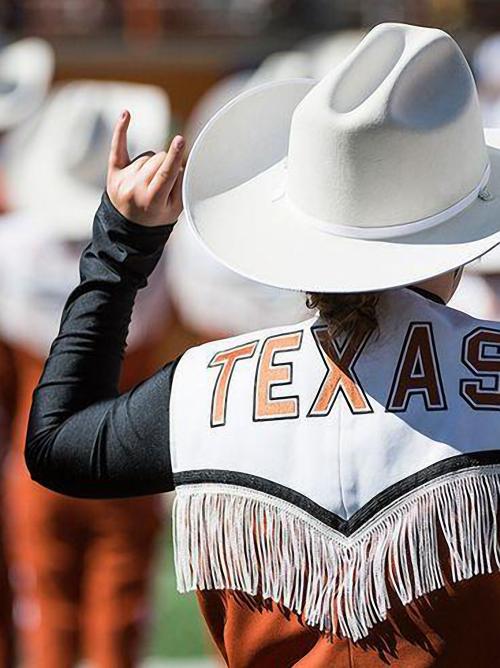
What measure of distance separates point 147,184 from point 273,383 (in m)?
0.29

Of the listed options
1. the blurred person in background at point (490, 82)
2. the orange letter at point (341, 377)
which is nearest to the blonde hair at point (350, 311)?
the orange letter at point (341, 377)

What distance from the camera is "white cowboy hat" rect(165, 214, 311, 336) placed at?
462 centimetres

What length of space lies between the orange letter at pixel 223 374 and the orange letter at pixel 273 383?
0.03 meters

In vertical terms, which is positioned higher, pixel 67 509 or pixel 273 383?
pixel 273 383

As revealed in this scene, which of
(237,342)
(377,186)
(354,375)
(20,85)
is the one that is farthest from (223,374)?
(20,85)

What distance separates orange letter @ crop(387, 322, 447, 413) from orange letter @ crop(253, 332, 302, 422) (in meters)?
0.12

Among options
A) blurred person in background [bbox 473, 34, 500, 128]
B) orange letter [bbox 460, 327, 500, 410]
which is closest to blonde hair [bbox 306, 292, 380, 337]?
orange letter [bbox 460, 327, 500, 410]

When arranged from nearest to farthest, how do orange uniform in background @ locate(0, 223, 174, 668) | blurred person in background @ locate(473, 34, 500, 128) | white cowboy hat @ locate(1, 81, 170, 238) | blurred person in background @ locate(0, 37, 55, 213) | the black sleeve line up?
the black sleeve < orange uniform in background @ locate(0, 223, 174, 668) < white cowboy hat @ locate(1, 81, 170, 238) < blurred person in background @ locate(473, 34, 500, 128) < blurred person in background @ locate(0, 37, 55, 213)

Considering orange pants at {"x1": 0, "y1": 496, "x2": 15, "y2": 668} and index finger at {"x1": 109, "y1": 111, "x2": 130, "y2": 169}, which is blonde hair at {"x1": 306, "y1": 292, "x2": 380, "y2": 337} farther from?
orange pants at {"x1": 0, "y1": 496, "x2": 15, "y2": 668}

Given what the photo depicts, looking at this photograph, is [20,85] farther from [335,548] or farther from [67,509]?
[335,548]

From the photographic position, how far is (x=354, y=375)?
171 centimetres

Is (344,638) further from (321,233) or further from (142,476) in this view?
(321,233)

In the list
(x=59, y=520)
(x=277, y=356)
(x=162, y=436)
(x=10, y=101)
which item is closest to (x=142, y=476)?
(x=162, y=436)

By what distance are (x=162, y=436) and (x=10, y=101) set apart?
14.1ft
